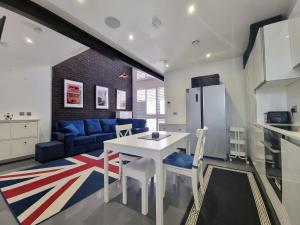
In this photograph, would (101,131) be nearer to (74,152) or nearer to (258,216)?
(74,152)

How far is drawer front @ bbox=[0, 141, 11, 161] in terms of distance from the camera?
3045 millimetres

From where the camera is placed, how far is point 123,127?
264cm

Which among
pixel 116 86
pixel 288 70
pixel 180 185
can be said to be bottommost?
pixel 180 185

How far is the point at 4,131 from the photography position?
10.1 feet

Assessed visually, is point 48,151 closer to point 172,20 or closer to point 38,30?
point 38,30

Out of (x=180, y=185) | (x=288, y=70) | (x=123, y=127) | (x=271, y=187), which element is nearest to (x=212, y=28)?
(x=288, y=70)

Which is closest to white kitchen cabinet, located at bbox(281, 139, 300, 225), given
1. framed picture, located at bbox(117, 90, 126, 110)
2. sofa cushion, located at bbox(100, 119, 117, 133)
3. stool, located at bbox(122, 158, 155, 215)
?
stool, located at bbox(122, 158, 155, 215)

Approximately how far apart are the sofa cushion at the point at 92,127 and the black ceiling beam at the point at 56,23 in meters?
2.60

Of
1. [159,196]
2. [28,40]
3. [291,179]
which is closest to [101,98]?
[28,40]

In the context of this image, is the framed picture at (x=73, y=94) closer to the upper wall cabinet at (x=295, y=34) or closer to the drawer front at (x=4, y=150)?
the drawer front at (x=4, y=150)

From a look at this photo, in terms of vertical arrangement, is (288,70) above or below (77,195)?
above

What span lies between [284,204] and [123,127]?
2.28 m

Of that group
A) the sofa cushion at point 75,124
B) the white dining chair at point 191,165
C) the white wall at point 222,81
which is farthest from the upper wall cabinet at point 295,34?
the sofa cushion at point 75,124

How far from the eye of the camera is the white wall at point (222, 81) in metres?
3.69
